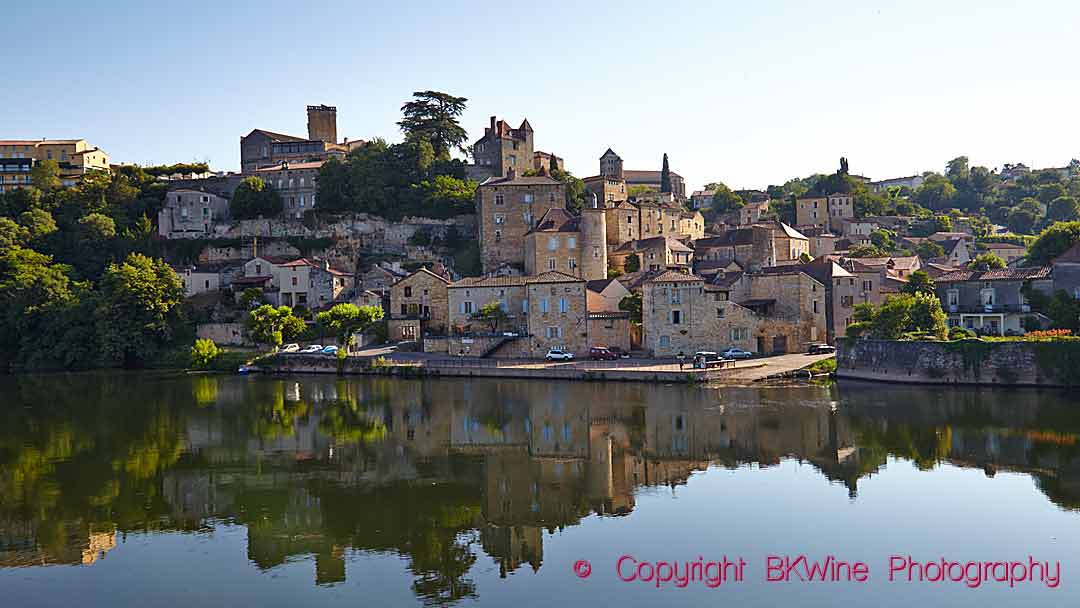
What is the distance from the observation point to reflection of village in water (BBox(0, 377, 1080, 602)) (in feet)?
51.2

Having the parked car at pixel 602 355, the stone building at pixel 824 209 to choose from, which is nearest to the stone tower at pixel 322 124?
the stone building at pixel 824 209

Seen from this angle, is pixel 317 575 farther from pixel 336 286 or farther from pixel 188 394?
pixel 336 286

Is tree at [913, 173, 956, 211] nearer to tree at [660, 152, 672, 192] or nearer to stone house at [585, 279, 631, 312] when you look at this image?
tree at [660, 152, 672, 192]

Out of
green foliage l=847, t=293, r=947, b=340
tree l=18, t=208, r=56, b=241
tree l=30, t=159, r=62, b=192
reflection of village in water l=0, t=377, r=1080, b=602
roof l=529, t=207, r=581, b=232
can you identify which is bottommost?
reflection of village in water l=0, t=377, r=1080, b=602

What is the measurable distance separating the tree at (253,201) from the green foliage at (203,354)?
1661 centimetres

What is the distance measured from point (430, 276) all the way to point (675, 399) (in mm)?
20695

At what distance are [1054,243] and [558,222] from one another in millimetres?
25861

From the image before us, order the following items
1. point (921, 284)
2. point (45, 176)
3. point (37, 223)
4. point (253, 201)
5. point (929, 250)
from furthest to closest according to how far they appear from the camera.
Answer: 1. point (929, 250)
2. point (45, 176)
3. point (253, 201)
4. point (37, 223)
5. point (921, 284)

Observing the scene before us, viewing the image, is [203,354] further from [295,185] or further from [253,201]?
[295,185]

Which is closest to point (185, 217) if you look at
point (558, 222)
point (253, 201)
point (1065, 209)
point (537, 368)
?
point (253, 201)

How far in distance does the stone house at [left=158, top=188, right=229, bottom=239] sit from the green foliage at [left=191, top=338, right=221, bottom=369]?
1555 centimetres

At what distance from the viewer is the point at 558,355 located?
40531 mm

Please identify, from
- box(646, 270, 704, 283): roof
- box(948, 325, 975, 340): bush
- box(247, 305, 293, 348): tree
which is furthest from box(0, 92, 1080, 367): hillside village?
box(948, 325, 975, 340): bush

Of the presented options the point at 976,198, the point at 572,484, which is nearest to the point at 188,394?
the point at 572,484
